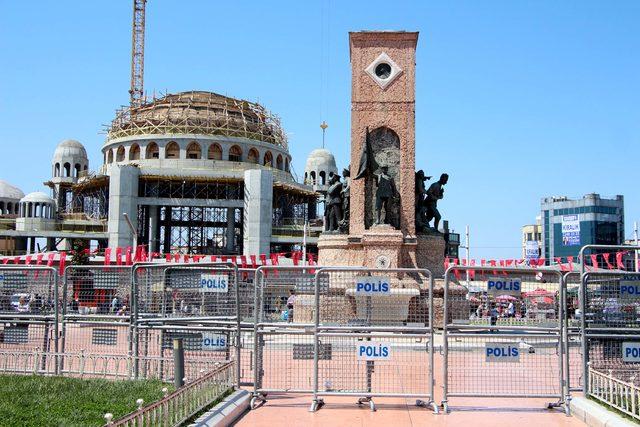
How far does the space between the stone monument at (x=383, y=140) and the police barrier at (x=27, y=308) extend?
32.1ft

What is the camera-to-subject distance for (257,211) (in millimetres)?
67438

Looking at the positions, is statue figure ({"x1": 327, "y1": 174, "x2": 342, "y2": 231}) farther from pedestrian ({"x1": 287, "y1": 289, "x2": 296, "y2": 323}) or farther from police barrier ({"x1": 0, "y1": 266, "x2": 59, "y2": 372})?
pedestrian ({"x1": 287, "y1": 289, "x2": 296, "y2": 323})

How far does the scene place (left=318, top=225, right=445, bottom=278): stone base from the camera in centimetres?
2108

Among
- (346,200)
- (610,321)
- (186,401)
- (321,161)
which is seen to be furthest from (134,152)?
(186,401)

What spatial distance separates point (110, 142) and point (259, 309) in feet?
231

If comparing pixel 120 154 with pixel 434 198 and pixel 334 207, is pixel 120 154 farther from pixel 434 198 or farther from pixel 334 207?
pixel 434 198

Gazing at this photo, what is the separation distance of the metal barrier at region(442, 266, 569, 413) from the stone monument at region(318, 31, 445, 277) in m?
10.3

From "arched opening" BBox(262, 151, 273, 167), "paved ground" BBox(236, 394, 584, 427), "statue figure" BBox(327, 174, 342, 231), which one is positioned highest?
"arched opening" BBox(262, 151, 273, 167)

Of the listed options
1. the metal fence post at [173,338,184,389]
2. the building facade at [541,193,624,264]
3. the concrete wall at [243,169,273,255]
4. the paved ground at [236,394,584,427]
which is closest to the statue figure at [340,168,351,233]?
the paved ground at [236,394,584,427]

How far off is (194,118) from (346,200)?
53.8 m

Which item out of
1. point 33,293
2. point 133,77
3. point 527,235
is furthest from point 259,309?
point 527,235

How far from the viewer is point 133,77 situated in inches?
4112

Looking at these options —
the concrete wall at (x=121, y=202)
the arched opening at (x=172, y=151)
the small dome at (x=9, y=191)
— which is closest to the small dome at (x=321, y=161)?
the arched opening at (x=172, y=151)

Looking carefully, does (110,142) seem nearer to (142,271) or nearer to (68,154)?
(68,154)
